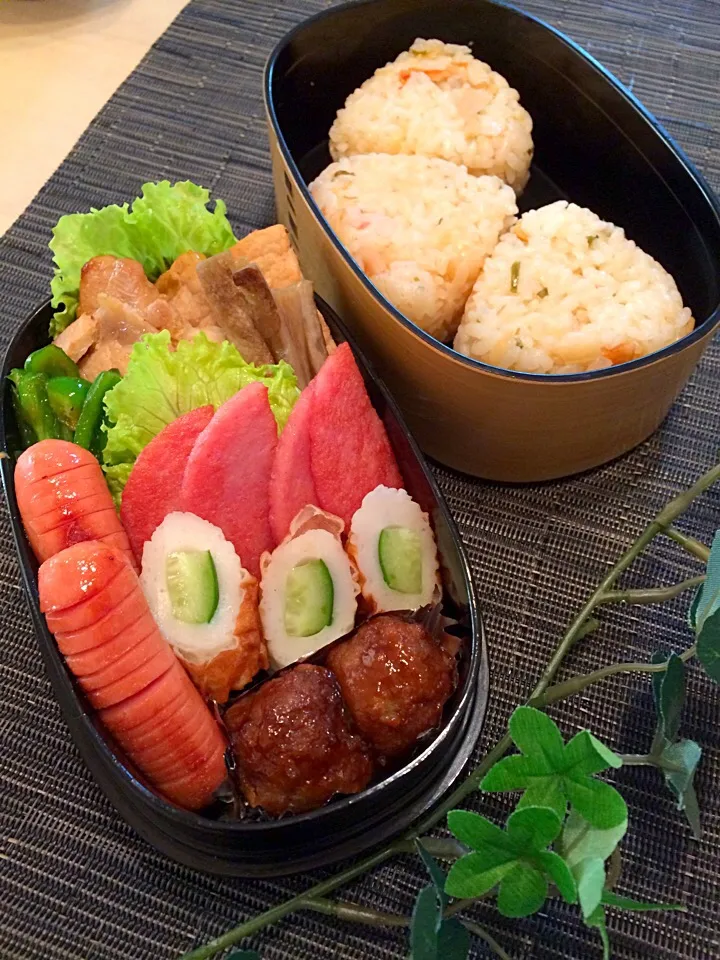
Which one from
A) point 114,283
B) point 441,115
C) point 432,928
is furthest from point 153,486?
point 441,115

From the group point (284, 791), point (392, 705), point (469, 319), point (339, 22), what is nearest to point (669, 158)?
point (469, 319)

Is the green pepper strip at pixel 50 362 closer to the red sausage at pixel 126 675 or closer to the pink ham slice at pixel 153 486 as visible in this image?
the pink ham slice at pixel 153 486

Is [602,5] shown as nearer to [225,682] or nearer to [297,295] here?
[297,295]

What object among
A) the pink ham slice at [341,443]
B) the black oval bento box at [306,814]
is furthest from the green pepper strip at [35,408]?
the pink ham slice at [341,443]

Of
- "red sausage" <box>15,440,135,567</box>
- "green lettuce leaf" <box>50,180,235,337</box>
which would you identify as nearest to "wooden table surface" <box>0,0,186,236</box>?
"green lettuce leaf" <box>50,180,235,337</box>

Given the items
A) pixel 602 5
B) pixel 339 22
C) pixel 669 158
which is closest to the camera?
pixel 669 158

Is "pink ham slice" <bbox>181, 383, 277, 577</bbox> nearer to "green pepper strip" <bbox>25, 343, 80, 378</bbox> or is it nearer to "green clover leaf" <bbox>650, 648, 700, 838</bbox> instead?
"green pepper strip" <bbox>25, 343, 80, 378</bbox>
